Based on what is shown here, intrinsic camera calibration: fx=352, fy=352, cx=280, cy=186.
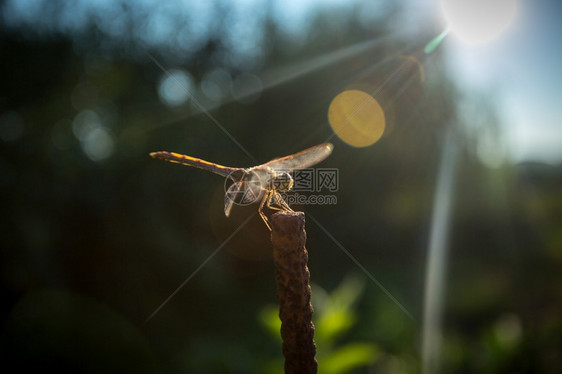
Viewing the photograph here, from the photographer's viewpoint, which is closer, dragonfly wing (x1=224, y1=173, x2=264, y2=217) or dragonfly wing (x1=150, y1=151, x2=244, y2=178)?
dragonfly wing (x1=224, y1=173, x2=264, y2=217)

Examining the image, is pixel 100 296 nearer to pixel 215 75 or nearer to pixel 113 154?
pixel 113 154

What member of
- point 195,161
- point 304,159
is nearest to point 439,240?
point 304,159

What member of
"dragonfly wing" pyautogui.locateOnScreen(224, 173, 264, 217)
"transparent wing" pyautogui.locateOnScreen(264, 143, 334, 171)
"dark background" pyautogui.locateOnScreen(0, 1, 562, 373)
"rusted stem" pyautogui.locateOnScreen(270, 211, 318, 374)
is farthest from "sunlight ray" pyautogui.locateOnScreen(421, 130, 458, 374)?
"rusted stem" pyautogui.locateOnScreen(270, 211, 318, 374)


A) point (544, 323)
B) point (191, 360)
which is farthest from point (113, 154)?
point (544, 323)

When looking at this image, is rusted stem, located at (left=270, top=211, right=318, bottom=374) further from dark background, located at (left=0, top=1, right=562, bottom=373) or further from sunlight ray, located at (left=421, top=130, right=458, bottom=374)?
sunlight ray, located at (left=421, top=130, right=458, bottom=374)

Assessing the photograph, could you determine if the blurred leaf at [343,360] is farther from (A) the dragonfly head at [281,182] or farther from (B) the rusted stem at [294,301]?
(B) the rusted stem at [294,301]
